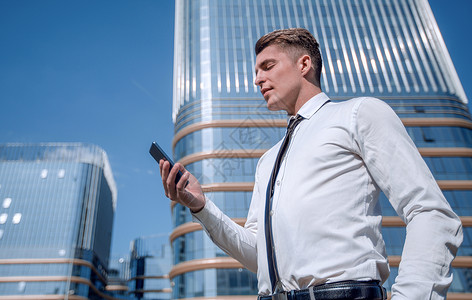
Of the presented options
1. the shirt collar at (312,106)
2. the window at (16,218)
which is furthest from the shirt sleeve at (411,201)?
the window at (16,218)

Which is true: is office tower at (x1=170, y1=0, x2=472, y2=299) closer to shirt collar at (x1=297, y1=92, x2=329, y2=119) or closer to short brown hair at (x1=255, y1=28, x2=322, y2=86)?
short brown hair at (x1=255, y1=28, x2=322, y2=86)

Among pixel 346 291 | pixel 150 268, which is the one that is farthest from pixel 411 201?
pixel 150 268

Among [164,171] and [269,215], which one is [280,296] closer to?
[269,215]

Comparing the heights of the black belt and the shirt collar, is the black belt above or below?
below

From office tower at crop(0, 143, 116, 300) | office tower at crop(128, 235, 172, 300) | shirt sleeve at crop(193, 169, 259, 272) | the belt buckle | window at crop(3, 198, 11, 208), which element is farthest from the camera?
office tower at crop(128, 235, 172, 300)

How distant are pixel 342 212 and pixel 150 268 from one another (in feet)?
242

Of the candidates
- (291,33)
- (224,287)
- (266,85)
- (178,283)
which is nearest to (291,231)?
(266,85)

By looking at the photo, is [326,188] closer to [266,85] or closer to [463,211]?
[266,85]

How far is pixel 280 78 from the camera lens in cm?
167

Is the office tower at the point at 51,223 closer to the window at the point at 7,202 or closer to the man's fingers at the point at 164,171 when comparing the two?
the window at the point at 7,202

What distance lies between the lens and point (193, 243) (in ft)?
80.6

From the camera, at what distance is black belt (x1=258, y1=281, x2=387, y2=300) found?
1051 mm

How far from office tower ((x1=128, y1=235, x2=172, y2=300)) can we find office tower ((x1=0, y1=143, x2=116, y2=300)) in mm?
5760

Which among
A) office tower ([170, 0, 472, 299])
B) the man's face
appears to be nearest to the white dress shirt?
the man's face
